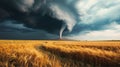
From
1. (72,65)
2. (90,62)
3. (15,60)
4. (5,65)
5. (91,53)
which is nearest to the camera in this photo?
(5,65)

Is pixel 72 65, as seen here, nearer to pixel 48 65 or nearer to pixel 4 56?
pixel 48 65

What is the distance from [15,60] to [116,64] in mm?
5460

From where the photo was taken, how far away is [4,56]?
9680 mm

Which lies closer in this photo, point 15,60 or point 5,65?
point 5,65

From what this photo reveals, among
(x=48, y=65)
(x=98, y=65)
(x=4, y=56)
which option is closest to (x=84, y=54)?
Result: (x=98, y=65)

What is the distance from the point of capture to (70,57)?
42.1ft

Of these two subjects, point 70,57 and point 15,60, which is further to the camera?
point 70,57

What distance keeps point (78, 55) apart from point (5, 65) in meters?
5.44

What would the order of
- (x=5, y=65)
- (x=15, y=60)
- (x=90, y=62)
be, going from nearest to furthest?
(x=5, y=65), (x=15, y=60), (x=90, y=62)

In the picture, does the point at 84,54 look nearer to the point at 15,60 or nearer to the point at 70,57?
the point at 70,57

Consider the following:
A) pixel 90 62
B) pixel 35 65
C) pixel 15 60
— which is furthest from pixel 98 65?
pixel 15 60

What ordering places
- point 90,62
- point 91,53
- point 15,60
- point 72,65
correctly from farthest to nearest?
1. point 91,53
2. point 90,62
3. point 72,65
4. point 15,60

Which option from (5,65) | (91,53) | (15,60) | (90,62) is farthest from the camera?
(91,53)

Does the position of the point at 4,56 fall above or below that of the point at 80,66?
above
